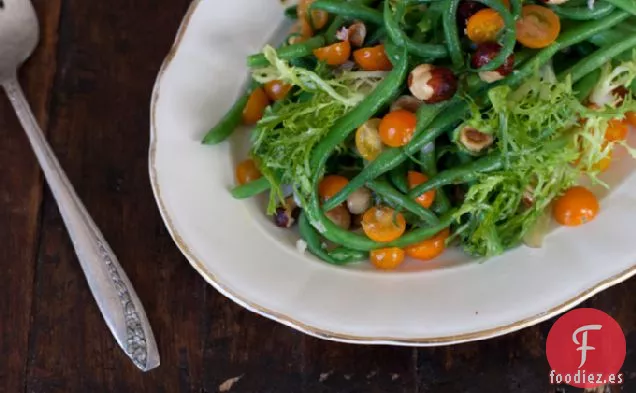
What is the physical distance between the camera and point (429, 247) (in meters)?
1.69

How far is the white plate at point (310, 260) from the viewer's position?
1.57 m

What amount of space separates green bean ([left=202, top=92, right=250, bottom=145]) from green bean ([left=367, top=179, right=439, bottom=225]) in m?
0.43

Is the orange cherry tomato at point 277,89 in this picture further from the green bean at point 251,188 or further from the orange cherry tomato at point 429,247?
the orange cherry tomato at point 429,247

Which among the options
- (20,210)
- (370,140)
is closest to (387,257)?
(370,140)

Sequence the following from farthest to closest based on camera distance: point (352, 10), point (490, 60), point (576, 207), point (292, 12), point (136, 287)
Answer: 1. point (292, 12)
2. point (136, 287)
3. point (352, 10)
4. point (576, 207)
5. point (490, 60)

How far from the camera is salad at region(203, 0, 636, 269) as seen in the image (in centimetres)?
156

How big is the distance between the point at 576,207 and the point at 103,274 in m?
1.22

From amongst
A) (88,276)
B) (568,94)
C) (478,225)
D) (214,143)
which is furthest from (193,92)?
(568,94)

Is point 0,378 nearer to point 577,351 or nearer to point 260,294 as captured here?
point 260,294

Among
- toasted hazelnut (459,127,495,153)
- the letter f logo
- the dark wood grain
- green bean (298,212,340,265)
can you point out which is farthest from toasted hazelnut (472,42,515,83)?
the dark wood grain

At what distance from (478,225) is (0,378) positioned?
1.31 m

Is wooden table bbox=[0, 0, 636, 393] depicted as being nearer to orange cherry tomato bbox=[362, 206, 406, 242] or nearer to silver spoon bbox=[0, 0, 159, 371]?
silver spoon bbox=[0, 0, 159, 371]

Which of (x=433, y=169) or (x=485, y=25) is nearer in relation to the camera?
(x=485, y=25)

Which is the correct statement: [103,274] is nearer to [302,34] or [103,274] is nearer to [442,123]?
[302,34]
